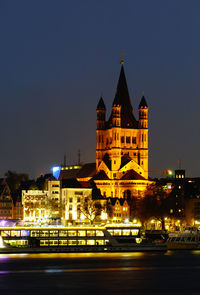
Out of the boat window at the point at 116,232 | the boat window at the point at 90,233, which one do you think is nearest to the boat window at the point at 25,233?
A: the boat window at the point at 90,233

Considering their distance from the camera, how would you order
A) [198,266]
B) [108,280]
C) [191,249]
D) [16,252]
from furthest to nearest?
[191,249] → [16,252] → [198,266] → [108,280]

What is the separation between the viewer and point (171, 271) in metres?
102

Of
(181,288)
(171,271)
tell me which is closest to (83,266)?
(171,271)

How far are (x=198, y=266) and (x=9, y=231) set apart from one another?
35.1 m

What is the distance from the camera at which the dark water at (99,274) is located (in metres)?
83.8

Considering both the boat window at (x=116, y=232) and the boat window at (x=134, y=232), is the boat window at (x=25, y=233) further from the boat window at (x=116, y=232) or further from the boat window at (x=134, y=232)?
the boat window at (x=134, y=232)

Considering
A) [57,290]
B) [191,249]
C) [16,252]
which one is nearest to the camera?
[57,290]

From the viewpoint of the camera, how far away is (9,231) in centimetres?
13288

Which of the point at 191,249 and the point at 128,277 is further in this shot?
the point at 191,249

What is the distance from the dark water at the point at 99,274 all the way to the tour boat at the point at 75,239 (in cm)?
558

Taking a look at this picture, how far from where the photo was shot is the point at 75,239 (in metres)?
133

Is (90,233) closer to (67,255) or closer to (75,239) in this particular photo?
(75,239)

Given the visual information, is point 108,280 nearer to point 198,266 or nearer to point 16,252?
point 198,266

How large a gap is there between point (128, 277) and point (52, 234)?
39.7 metres
